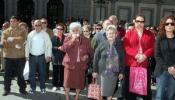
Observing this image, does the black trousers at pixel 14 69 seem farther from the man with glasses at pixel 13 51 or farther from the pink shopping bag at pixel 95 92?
the pink shopping bag at pixel 95 92

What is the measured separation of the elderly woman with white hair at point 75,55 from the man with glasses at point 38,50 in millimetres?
1411

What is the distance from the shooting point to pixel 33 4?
31.5m

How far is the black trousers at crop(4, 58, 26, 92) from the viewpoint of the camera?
10.4 meters

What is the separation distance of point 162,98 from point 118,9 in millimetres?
28302

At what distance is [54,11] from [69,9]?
1278 millimetres

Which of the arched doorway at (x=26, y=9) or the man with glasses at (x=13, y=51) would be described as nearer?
the man with glasses at (x=13, y=51)

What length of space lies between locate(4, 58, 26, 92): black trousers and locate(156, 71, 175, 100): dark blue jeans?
408cm

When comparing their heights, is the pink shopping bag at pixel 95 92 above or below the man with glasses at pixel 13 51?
below

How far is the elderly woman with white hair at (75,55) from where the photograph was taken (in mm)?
9070

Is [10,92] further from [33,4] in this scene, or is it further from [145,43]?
[33,4]

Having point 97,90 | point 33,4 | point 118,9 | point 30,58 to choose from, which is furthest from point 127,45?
point 118,9

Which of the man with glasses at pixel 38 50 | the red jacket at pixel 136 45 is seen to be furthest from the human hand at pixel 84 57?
the man with glasses at pixel 38 50

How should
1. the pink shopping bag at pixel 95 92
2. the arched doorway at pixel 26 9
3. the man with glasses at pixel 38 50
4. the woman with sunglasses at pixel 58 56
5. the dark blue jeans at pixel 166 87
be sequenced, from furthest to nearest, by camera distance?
the arched doorway at pixel 26 9
the woman with sunglasses at pixel 58 56
the man with glasses at pixel 38 50
the pink shopping bag at pixel 95 92
the dark blue jeans at pixel 166 87

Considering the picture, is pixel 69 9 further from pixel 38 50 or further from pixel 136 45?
pixel 136 45
